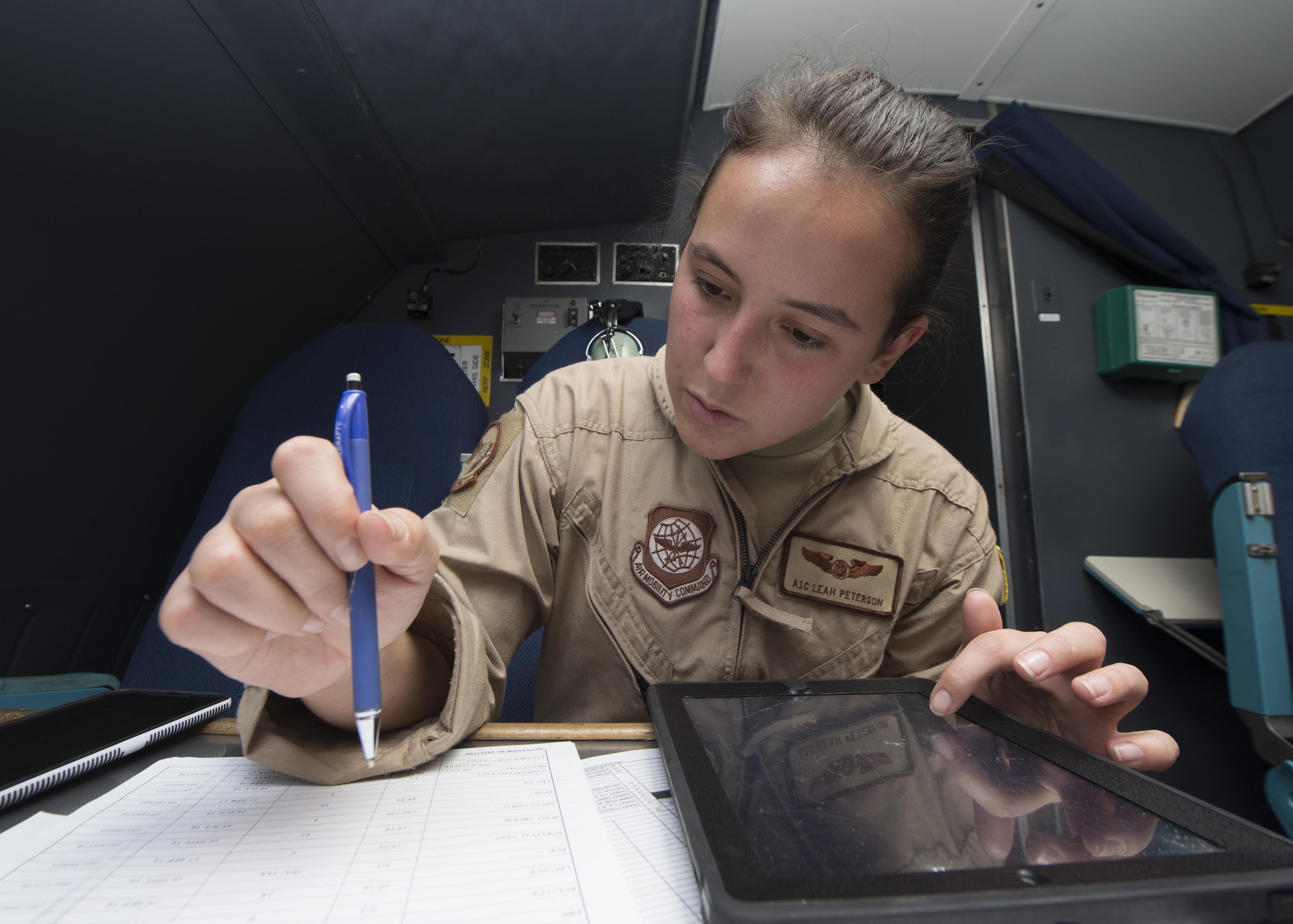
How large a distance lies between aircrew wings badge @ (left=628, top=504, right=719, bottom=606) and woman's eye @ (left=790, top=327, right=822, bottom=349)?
0.78 feet

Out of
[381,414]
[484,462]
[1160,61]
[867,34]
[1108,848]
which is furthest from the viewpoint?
[1160,61]

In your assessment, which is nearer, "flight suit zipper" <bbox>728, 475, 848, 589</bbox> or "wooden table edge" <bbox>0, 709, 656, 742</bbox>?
"wooden table edge" <bbox>0, 709, 656, 742</bbox>

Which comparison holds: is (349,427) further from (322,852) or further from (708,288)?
(708,288)

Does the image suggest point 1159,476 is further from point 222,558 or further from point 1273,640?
point 222,558

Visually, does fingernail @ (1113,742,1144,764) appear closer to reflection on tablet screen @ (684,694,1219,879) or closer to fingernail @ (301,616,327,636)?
reflection on tablet screen @ (684,694,1219,879)

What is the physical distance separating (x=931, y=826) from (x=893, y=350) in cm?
56

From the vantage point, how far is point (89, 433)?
109cm

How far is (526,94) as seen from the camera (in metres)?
1.25

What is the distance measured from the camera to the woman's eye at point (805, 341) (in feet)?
1.93

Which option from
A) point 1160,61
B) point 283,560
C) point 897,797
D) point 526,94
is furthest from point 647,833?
point 1160,61

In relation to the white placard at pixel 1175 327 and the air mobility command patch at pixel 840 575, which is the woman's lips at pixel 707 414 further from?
the white placard at pixel 1175 327

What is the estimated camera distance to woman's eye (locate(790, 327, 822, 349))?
0.59m

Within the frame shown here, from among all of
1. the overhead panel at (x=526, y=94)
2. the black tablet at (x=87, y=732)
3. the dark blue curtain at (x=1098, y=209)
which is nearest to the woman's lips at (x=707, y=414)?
the black tablet at (x=87, y=732)

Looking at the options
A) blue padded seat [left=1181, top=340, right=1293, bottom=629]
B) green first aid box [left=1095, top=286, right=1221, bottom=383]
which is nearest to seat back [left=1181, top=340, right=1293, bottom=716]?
blue padded seat [left=1181, top=340, right=1293, bottom=629]
